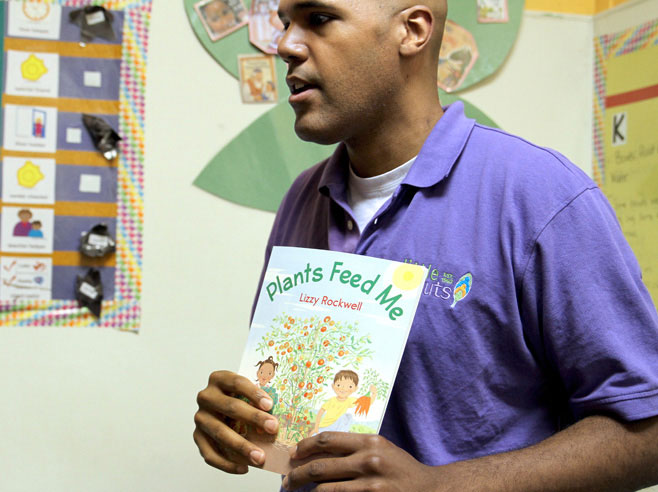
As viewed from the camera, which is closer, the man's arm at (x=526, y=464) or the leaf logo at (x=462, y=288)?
the man's arm at (x=526, y=464)

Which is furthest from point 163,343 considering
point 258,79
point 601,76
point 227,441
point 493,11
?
point 601,76

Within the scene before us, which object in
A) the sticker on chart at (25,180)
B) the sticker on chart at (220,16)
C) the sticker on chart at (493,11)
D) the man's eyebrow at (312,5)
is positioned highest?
the sticker on chart at (493,11)

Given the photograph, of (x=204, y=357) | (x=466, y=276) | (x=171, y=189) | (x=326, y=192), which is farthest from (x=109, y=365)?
(x=466, y=276)

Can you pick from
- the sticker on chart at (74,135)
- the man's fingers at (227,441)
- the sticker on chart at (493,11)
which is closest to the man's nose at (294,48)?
the man's fingers at (227,441)

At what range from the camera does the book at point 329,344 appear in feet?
2.55

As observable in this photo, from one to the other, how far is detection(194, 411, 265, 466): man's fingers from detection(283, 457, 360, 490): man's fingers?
0.07 meters

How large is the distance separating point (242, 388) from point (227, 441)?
2.7 inches

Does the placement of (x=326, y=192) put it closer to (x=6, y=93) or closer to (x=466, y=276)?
(x=466, y=276)

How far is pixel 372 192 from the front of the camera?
1.02 meters

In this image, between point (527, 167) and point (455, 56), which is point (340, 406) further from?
point (455, 56)

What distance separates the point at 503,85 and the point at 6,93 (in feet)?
4.46

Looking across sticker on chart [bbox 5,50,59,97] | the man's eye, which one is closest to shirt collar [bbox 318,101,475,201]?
the man's eye

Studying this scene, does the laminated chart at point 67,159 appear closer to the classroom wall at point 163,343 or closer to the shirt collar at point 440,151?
the classroom wall at point 163,343

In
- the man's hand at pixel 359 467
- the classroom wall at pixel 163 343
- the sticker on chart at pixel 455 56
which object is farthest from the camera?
the sticker on chart at pixel 455 56
